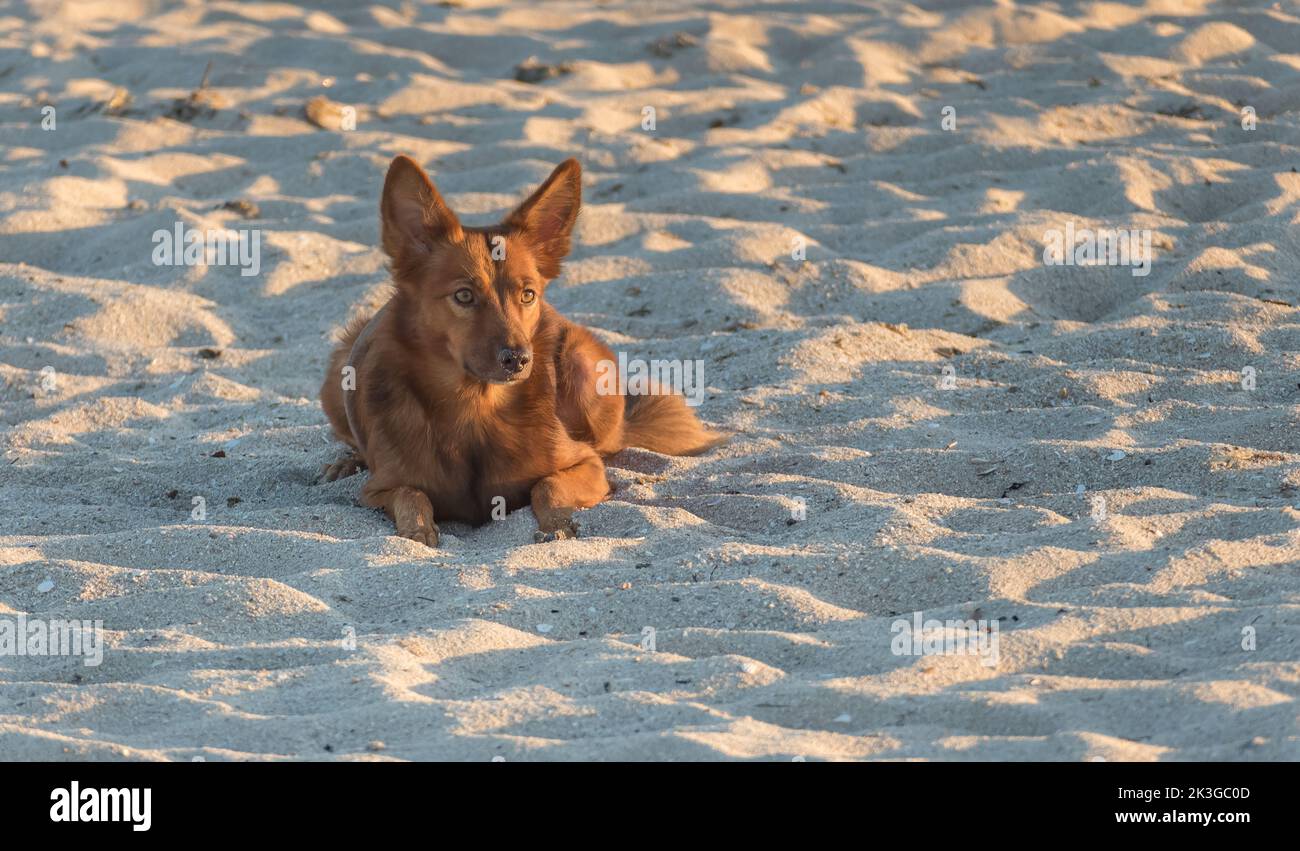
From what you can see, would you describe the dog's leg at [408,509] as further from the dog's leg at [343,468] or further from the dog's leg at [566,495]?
the dog's leg at [343,468]

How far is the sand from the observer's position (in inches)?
142

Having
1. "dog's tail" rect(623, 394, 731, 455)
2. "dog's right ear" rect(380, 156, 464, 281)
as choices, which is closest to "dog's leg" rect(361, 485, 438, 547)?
"dog's right ear" rect(380, 156, 464, 281)

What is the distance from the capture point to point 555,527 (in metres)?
5.15

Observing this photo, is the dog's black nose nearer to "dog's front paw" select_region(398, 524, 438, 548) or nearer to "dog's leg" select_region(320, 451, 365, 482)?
"dog's front paw" select_region(398, 524, 438, 548)

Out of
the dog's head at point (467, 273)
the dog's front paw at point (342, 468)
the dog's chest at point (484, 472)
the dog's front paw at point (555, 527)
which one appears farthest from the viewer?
the dog's front paw at point (342, 468)

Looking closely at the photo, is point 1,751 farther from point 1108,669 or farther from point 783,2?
point 783,2

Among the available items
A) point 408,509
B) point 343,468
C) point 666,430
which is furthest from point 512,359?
point 343,468

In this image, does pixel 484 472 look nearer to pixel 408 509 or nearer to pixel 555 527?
pixel 408 509

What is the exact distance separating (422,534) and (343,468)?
1011 mm

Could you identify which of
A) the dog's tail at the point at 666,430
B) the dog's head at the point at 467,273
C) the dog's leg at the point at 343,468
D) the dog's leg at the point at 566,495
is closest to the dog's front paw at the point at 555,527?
the dog's leg at the point at 566,495

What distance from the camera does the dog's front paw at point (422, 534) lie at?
5.14 m

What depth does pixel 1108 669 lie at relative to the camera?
367 centimetres

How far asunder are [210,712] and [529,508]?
6.58 feet

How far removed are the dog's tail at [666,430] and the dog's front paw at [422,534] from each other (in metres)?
1.18
